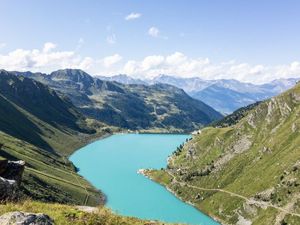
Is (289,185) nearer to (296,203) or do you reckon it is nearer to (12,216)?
(296,203)

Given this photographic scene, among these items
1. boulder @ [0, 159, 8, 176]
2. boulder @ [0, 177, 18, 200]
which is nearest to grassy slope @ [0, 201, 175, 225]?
boulder @ [0, 177, 18, 200]

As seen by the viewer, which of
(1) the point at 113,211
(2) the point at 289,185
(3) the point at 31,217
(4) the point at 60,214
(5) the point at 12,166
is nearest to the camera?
(3) the point at 31,217

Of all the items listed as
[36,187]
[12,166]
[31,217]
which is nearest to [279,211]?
[36,187]

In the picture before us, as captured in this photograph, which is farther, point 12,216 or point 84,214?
point 84,214

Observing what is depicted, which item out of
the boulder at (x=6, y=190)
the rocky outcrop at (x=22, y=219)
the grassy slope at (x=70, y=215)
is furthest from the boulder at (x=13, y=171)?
the rocky outcrop at (x=22, y=219)

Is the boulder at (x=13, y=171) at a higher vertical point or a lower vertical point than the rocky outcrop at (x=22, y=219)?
lower

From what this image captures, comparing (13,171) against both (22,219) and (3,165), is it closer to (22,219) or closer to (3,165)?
(3,165)

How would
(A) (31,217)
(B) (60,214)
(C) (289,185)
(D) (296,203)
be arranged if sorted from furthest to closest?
1. (C) (289,185)
2. (D) (296,203)
3. (B) (60,214)
4. (A) (31,217)

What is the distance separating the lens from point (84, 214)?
24.3 metres

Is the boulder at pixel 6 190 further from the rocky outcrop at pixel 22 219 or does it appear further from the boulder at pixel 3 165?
the rocky outcrop at pixel 22 219

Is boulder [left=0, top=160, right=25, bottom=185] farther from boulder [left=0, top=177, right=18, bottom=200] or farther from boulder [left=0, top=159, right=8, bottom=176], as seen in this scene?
boulder [left=0, top=177, right=18, bottom=200]

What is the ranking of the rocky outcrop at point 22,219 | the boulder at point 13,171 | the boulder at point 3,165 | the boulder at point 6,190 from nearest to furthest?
the rocky outcrop at point 22,219
the boulder at point 6,190
the boulder at point 3,165
the boulder at point 13,171

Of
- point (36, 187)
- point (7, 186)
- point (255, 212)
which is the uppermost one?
point (7, 186)

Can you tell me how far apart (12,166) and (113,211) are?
1243 centimetres
